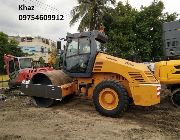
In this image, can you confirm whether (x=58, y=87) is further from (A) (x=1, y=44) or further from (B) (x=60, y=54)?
(A) (x=1, y=44)

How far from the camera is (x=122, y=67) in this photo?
31.4 ft

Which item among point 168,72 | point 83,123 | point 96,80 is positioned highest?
point 168,72

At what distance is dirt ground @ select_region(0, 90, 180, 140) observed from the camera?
7.61 metres

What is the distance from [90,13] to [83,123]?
768 inches

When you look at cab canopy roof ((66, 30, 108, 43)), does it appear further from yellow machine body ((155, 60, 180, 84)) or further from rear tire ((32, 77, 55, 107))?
yellow machine body ((155, 60, 180, 84))

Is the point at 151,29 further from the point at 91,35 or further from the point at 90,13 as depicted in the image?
the point at 91,35

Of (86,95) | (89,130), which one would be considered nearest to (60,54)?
(86,95)

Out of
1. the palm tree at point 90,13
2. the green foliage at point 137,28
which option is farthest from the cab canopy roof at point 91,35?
the green foliage at point 137,28

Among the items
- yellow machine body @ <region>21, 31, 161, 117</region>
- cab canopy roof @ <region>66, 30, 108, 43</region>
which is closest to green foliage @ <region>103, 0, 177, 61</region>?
cab canopy roof @ <region>66, 30, 108, 43</region>

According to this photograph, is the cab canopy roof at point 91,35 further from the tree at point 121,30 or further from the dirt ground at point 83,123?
the tree at point 121,30

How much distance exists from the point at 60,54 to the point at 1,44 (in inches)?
1953

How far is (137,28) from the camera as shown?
3053 cm

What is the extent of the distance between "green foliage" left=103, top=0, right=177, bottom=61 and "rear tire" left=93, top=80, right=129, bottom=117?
18.1 metres

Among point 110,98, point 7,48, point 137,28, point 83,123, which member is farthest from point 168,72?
point 7,48
